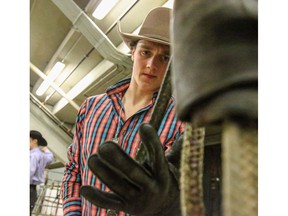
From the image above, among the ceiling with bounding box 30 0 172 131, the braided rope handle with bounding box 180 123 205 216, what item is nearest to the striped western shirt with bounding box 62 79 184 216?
the braided rope handle with bounding box 180 123 205 216

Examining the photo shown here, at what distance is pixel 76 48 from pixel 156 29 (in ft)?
4.91

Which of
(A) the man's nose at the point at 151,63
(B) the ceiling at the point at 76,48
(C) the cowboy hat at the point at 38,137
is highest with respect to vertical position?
(B) the ceiling at the point at 76,48

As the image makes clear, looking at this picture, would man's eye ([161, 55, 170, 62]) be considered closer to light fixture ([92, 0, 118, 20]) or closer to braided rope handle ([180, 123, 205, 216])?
braided rope handle ([180, 123, 205, 216])

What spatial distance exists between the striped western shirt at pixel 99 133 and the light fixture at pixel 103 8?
841 mm

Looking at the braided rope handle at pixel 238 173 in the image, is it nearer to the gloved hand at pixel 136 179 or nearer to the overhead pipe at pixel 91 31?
the gloved hand at pixel 136 179

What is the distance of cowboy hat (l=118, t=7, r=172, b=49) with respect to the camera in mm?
625

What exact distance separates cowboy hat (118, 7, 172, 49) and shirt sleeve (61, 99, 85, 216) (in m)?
0.18

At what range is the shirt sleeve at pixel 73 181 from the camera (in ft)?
2.17

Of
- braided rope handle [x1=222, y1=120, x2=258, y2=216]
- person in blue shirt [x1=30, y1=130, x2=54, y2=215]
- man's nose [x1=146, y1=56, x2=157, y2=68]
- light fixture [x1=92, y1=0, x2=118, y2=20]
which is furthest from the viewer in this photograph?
person in blue shirt [x1=30, y1=130, x2=54, y2=215]

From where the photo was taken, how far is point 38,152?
5.79 ft

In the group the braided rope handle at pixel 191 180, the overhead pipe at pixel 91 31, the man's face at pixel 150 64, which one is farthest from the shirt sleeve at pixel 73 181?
the overhead pipe at pixel 91 31

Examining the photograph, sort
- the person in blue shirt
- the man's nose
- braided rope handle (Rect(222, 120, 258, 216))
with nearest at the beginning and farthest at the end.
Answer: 1. braided rope handle (Rect(222, 120, 258, 216))
2. the man's nose
3. the person in blue shirt

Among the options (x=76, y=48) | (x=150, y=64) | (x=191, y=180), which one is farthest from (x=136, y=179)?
(x=76, y=48)

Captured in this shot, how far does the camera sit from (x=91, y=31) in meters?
1.89
